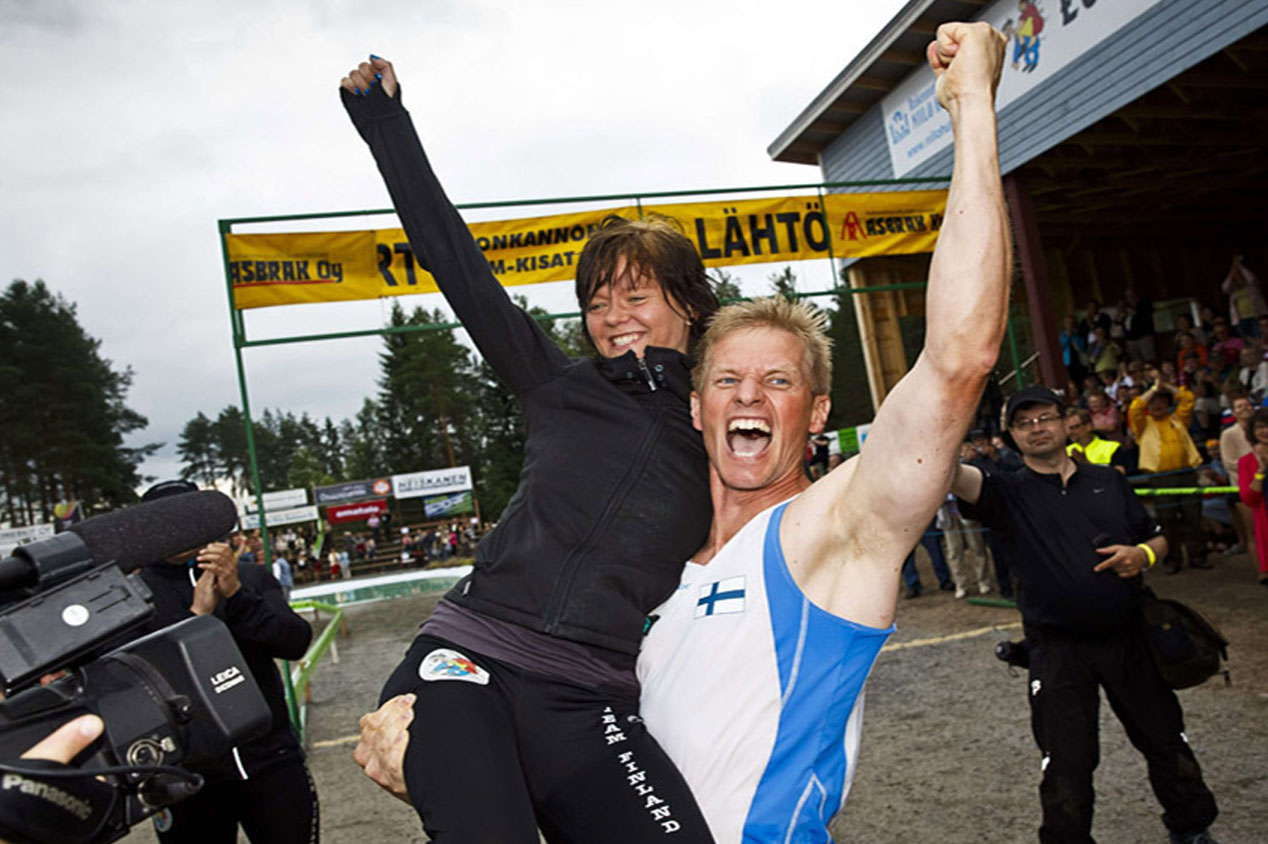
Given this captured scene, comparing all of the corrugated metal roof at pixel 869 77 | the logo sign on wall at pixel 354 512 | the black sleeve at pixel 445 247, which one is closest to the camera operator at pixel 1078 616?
the black sleeve at pixel 445 247

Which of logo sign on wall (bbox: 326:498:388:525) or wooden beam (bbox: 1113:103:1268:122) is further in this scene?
logo sign on wall (bbox: 326:498:388:525)

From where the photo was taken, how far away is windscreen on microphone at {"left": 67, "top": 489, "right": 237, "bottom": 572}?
1.37 m

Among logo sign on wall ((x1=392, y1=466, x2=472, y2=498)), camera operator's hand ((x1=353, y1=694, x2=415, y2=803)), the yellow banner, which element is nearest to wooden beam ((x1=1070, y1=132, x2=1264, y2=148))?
the yellow banner

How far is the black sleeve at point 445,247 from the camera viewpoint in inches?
96.5

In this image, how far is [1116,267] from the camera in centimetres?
2436

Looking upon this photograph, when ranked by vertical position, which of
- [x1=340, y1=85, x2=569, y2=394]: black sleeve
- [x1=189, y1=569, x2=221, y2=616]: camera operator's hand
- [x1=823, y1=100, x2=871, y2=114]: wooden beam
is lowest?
[x1=189, y1=569, x2=221, y2=616]: camera operator's hand

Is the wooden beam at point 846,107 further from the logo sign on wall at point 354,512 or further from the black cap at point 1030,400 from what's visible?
the logo sign on wall at point 354,512

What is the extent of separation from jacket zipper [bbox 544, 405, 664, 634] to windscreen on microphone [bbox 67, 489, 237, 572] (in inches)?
30.9

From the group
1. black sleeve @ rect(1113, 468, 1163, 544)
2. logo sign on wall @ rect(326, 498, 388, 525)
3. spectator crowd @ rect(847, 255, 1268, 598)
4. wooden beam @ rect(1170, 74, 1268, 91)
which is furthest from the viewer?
logo sign on wall @ rect(326, 498, 388, 525)

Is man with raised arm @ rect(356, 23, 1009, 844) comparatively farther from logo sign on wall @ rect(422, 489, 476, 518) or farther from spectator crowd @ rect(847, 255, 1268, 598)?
logo sign on wall @ rect(422, 489, 476, 518)

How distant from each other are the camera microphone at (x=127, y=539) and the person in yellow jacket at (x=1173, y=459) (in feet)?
33.3

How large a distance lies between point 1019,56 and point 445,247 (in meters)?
14.2

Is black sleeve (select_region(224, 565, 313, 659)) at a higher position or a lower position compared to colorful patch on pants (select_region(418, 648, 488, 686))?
lower

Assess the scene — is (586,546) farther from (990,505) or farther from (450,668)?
(990,505)
